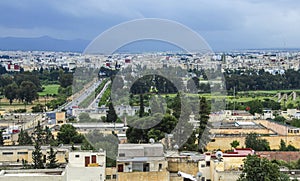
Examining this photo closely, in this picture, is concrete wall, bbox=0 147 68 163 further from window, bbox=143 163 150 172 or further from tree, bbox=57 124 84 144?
window, bbox=143 163 150 172

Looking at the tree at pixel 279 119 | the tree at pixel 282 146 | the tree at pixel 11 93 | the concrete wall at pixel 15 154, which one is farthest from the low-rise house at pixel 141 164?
the tree at pixel 11 93

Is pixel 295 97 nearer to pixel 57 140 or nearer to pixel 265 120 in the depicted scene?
pixel 265 120

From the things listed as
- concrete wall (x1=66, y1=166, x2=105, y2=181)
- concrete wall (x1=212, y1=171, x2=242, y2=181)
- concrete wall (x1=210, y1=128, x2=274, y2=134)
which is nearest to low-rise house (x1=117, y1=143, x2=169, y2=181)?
concrete wall (x1=66, y1=166, x2=105, y2=181)

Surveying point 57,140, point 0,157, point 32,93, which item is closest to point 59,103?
point 32,93

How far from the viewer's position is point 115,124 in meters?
11.8

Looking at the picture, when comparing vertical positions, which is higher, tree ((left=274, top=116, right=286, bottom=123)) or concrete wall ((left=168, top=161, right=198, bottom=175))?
tree ((left=274, top=116, right=286, bottom=123))

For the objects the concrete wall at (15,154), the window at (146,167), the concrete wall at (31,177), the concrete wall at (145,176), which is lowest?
the concrete wall at (15,154)

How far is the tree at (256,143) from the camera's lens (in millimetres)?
9430

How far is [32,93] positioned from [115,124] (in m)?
8.81

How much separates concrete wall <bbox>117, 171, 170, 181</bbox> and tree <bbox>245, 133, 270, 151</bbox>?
402 cm

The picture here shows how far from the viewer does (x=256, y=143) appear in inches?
376

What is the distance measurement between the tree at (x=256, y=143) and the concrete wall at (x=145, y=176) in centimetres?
402

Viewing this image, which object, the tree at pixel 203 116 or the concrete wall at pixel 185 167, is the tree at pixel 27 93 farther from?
the concrete wall at pixel 185 167

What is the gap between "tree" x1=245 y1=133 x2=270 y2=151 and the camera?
9.43 meters
